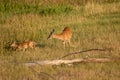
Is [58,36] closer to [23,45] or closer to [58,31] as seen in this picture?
[23,45]

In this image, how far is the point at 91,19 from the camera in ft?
59.6

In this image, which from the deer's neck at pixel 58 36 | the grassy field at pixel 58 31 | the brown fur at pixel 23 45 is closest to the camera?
the grassy field at pixel 58 31

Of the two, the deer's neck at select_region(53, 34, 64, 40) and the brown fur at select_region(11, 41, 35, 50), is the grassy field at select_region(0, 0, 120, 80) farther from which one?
the deer's neck at select_region(53, 34, 64, 40)

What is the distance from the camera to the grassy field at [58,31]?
9.78 metres

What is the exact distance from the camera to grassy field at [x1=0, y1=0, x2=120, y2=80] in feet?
32.1

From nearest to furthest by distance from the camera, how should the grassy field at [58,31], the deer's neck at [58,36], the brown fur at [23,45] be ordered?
the grassy field at [58,31] → the brown fur at [23,45] → the deer's neck at [58,36]

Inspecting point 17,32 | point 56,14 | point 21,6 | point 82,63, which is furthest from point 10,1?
point 82,63

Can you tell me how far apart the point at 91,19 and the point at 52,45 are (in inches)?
219

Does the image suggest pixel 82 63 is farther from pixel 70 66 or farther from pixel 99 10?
pixel 99 10

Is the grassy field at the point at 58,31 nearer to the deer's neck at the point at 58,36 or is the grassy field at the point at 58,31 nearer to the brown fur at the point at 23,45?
the brown fur at the point at 23,45

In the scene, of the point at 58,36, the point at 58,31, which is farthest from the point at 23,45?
the point at 58,31

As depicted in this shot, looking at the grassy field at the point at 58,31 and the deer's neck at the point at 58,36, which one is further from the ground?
the deer's neck at the point at 58,36

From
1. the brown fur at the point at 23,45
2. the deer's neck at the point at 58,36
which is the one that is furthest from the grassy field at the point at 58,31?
the deer's neck at the point at 58,36

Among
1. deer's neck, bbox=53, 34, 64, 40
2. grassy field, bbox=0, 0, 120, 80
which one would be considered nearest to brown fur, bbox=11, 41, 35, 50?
grassy field, bbox=0, 0, 120, 80
